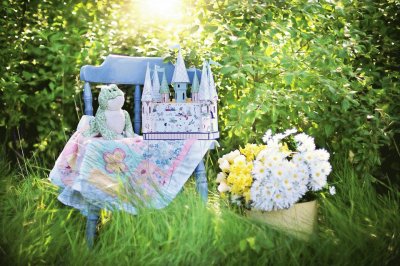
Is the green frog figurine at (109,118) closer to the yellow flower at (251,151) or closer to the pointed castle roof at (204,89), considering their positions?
the pointed castle roof at (204,89)

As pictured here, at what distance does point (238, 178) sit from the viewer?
2.96 metres

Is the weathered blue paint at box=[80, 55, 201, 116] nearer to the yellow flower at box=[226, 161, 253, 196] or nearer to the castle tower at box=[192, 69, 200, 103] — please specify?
the castle tower at box=[192, 69, 200, 103]

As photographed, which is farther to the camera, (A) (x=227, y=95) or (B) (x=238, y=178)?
(A) (x=227, y=95)

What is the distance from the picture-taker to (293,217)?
2.96m

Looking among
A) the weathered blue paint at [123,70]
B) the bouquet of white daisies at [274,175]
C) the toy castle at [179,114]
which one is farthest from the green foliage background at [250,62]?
the bouquet of white daisies at [274,175]

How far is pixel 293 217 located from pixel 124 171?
88 centimetres


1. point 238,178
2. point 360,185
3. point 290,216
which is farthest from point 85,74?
point 360,185

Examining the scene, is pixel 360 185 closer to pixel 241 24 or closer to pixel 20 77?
pixel 241 24

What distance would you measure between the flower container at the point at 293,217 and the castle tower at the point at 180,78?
2.31 ft

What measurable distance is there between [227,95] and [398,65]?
1.10m

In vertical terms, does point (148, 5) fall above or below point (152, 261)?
above

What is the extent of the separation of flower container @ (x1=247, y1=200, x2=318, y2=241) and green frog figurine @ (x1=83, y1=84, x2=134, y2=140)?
0.81m

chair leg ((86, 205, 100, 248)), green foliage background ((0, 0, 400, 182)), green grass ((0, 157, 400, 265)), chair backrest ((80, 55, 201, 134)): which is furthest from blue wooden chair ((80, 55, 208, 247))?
chair leg ((86, 205, 100, 248))

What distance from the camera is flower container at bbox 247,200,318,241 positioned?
291 centimetres
